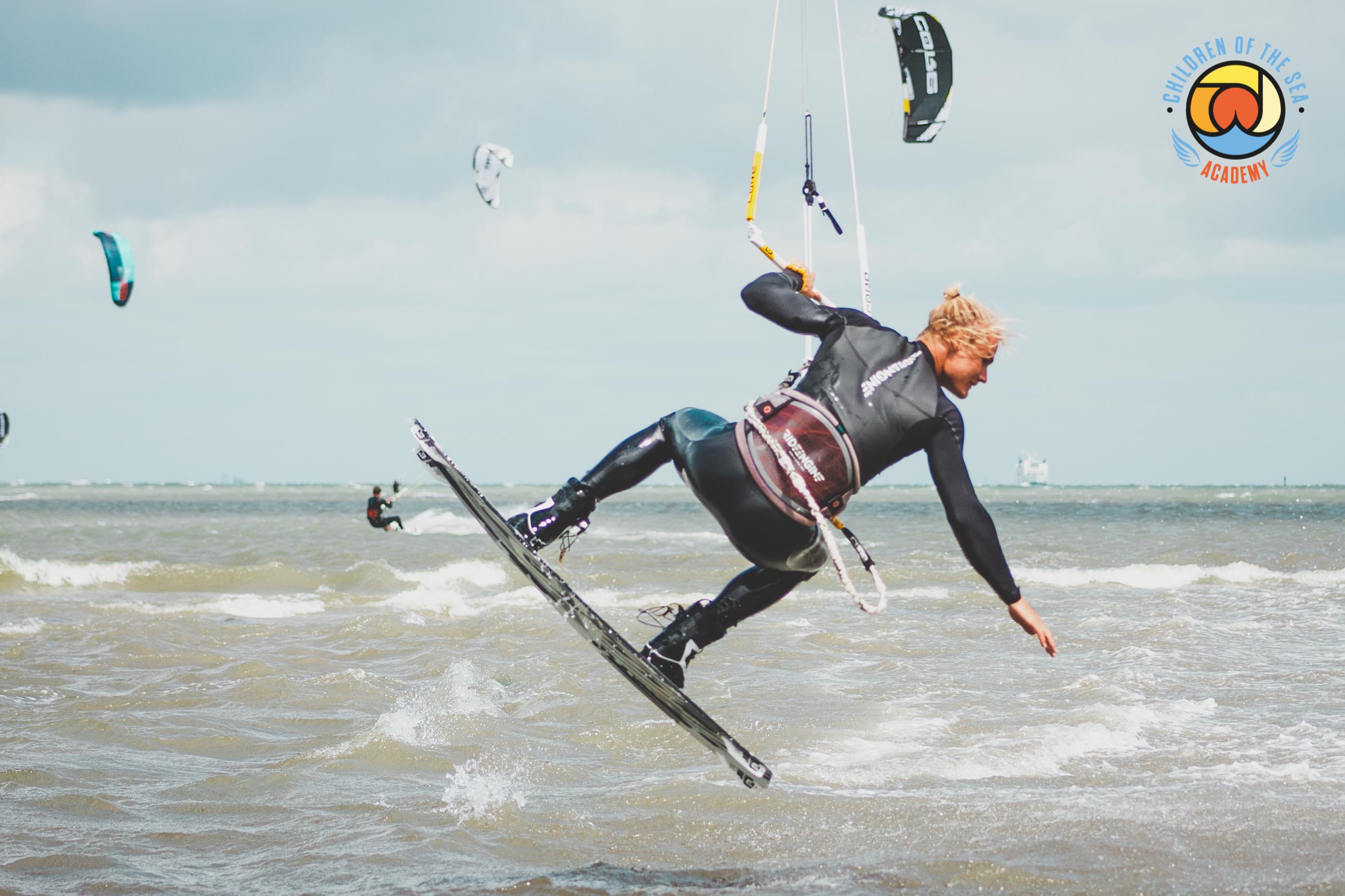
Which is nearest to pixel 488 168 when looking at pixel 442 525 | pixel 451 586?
pixel 451 586

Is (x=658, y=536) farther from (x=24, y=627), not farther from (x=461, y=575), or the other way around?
(x=24, y=627)

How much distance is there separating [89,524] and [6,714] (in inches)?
1680

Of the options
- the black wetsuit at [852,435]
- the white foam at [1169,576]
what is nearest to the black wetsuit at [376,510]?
the white foam at [1169,576]

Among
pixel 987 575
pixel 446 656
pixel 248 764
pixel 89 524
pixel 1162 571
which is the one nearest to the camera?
pixel 987 575

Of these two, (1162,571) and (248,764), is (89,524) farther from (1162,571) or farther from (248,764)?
(248,764)

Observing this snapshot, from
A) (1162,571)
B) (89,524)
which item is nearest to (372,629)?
(1162,571)

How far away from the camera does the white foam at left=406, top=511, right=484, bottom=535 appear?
1626 inches

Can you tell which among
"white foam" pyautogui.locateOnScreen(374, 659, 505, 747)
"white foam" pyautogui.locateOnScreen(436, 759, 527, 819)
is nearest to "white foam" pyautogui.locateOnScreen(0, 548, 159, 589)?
"white foam" pyautogui.locateOnScreen(374, 659, 505, 747)

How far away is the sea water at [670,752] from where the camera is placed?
4.75m

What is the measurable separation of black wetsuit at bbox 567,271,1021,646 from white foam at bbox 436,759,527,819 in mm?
2114

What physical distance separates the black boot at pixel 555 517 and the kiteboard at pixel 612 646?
0.07 meters

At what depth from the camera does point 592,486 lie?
4.74 meters

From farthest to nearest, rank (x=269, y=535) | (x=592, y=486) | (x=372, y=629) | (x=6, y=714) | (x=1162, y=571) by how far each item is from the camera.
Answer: (x=269, y=535)
(x=1162, y=571)
(x=372, y=629)
(x=6, y=714)
(x=592, y=486)

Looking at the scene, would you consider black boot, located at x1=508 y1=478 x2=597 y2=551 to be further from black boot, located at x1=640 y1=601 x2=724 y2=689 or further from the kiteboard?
black boot, located at x1=640 y1=601 x2=724 y2=689
